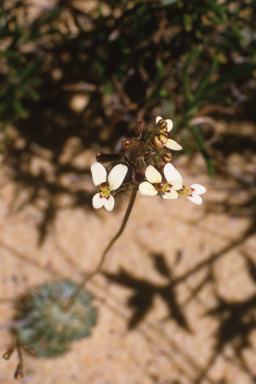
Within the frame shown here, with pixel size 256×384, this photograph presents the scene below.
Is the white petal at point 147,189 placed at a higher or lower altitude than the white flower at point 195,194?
lower

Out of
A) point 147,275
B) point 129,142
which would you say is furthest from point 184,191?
point 147,275

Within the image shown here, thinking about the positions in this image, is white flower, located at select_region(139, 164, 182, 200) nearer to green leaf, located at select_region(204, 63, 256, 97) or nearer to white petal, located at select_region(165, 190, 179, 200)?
white petal, located at select_region(165, 190, 179, 200)

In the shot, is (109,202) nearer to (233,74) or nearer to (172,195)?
(172,195)

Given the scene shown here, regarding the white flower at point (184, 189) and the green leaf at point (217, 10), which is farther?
the green leaf at point (217, 10)

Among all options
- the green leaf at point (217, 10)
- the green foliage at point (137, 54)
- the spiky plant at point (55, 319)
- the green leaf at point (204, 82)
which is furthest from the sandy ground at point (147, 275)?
the green leaf at point (217, 10)

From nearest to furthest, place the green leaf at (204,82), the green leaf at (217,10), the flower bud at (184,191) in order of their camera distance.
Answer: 1. the flower bud at (184,191)
2. the green leaf at (217,10)
3. the green leaf at (204,82)

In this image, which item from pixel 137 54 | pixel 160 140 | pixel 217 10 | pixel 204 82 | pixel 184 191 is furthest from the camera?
pixel 137 54

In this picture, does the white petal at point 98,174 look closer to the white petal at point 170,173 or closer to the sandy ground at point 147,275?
the white petal at point 170,173

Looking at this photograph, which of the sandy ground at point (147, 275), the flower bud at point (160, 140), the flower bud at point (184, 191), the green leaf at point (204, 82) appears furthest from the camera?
the sandy ground at point (147, 275)
